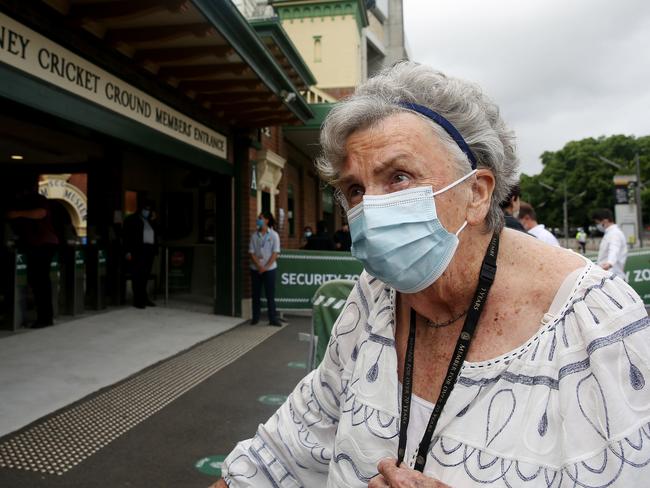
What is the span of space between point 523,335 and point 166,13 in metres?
5.22

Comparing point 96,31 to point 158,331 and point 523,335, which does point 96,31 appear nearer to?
point 158,331

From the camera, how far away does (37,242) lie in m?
7.09

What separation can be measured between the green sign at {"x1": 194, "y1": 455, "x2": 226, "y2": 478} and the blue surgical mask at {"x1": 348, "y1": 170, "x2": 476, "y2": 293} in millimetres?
2577

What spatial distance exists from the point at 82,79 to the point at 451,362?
499 centimetres

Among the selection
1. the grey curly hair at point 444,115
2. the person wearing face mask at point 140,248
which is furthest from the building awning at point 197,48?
the grey curly hair at point 444,115

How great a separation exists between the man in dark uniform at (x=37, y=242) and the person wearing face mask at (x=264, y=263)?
322 cm

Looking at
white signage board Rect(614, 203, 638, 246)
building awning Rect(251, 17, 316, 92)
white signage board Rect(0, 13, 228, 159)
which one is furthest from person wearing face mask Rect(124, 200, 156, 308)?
white signage board Rect(614, 203, 638, 246)

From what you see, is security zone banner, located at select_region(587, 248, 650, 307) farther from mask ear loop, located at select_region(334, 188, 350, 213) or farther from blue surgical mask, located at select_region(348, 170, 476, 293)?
blue surgical mask, located at select_region(348, 170, 476, 293)

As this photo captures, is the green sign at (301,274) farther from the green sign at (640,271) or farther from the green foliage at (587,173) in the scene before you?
the green foliage at (587,173)

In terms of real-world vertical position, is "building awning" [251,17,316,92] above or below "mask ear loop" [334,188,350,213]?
above

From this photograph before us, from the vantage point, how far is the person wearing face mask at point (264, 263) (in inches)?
352

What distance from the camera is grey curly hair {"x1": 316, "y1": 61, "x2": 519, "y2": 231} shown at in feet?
4.15

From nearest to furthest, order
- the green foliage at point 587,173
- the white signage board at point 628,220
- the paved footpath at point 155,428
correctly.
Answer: the paved footpath at point 155,428, the white signage board at point 628,220, the green foliage at point 587,173

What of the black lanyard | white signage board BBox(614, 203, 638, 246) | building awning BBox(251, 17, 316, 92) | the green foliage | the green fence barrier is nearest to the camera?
the black lanyard
